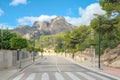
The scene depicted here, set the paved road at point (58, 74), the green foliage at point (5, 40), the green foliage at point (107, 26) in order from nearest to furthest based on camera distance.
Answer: the paved road at point (58, 74)
the green foliage at point (107, 26)
the green foliage at point (5, 40)

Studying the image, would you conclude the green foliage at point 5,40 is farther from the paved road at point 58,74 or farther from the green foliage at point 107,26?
the paved road at point 58,74

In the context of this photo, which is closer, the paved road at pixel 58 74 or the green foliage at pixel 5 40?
the paved road at pixel 58 74

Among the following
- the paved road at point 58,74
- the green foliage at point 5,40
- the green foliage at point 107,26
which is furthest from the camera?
the green foliage at point 5,40

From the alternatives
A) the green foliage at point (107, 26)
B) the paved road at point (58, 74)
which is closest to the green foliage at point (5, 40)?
the green foliage at point (107, 26)

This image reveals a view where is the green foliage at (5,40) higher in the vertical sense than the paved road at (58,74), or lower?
higher

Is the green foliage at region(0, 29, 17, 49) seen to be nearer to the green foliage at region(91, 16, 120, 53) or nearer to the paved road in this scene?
the green foliage at region(91, 16, 120, 53)

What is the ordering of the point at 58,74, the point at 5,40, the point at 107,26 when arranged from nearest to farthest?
the point at 58,74 → the point at 107,26 → the point at 5,40

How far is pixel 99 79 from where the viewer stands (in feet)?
75.3

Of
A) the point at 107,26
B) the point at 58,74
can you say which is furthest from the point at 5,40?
the point at 58,74

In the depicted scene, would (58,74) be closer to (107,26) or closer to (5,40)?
(107,26)

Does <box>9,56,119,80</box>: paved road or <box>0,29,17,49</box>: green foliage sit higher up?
<box>0,29,17,49</box>: green foliage

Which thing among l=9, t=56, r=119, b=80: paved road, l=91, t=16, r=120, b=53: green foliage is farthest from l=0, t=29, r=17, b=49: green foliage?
l=9, t=56, r=119, b=80: paved road

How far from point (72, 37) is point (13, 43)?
57457 millimetres

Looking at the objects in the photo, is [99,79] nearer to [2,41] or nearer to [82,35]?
[2,41]
